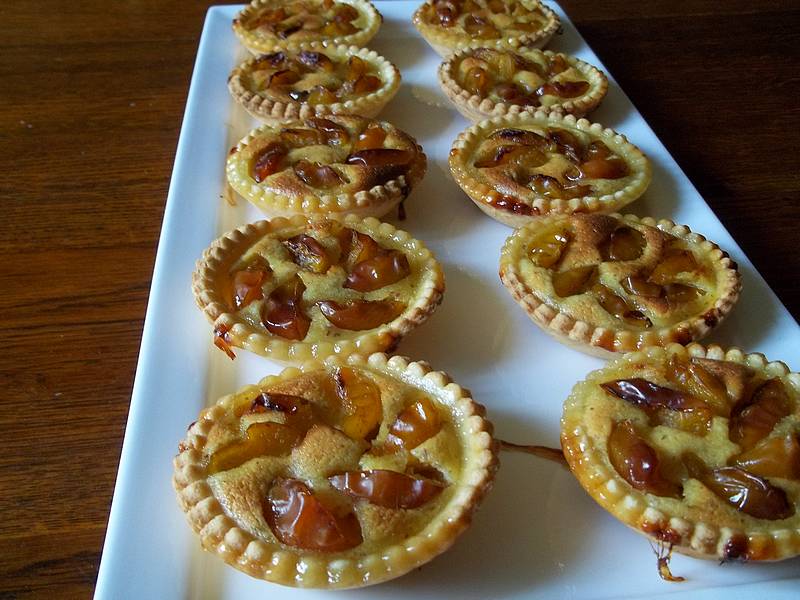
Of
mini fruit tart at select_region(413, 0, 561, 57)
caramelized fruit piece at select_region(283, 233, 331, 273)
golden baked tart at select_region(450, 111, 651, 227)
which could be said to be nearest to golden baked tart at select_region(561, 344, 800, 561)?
golden baked tart at select_region(450, 111, 651, 227)

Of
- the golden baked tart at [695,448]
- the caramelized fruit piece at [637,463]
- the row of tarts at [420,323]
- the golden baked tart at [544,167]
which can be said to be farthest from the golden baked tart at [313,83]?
the caramelized fruit piece at [637,463]

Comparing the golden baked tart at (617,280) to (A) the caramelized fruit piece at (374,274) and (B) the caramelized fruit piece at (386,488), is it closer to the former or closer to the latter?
(A) the caramelized fruit piece at (374,274)

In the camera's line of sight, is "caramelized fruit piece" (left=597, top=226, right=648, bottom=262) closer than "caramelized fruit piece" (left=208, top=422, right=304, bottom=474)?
No

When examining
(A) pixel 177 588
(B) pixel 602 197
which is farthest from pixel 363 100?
(A) pixel 177 588

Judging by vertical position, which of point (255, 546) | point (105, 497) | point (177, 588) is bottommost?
point (105, 497)

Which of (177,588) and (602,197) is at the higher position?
(602,197)

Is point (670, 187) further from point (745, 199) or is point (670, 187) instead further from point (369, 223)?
point (369, 223)

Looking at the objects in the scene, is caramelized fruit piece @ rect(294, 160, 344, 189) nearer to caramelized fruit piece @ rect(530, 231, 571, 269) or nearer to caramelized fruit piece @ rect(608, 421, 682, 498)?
caramelized fruit piece @ rect(530, 231, 571, 269)
